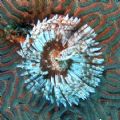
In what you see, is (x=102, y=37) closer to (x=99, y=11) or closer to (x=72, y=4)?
(x=99, y=11)

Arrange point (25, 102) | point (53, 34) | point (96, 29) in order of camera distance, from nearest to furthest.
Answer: point (53, 34), point (96, 29), point (25, 102)

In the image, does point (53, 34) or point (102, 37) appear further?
point (102, 37)

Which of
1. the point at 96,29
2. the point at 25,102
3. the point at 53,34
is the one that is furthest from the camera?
the point at 25,102

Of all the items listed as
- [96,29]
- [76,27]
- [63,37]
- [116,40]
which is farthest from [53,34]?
[116,40]

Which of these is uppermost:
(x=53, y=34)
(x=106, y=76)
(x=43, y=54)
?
(x=53, y=34)
